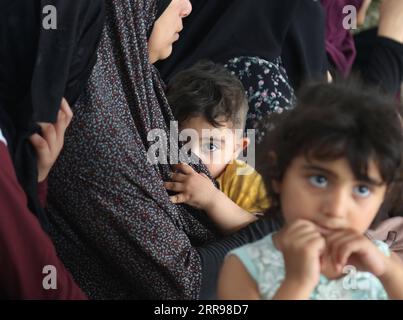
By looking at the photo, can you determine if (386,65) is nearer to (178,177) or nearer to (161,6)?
(161,6)

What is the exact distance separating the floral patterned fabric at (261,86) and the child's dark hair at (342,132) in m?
0.88

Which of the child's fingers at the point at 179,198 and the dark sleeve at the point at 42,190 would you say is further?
the child's fingers at the point at 179,198

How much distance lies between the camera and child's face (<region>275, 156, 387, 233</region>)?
1012 mm

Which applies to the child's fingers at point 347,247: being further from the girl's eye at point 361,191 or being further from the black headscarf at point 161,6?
the black headscarf at point 161,6

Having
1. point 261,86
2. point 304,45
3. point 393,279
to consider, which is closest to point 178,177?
point 261,86

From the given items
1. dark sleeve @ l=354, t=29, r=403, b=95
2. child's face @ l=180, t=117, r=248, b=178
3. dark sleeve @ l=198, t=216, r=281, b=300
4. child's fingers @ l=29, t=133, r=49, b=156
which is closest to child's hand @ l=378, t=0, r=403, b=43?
dark sleeve @ l=354, t=29, r=403, b=95

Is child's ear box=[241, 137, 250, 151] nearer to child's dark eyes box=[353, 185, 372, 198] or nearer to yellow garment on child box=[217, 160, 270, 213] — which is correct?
yellow garment on child box=[217, 160, 270, 213]

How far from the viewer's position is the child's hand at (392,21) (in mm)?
2508

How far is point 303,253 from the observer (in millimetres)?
980

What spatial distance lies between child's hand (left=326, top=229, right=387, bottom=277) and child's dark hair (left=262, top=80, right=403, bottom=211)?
0.08 m

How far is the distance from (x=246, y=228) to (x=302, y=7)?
0.94 m

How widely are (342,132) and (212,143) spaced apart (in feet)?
2.60

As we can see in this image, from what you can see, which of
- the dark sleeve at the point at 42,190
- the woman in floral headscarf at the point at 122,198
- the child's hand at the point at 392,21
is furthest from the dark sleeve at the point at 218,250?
the child's hand at the point at 392,21
